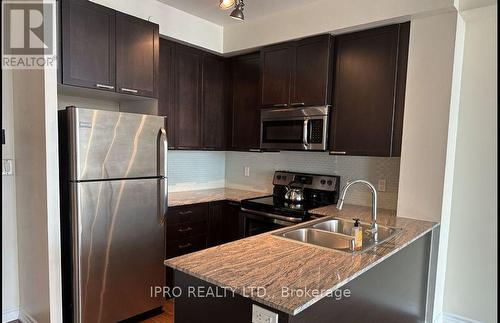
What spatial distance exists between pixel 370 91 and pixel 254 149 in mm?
1286

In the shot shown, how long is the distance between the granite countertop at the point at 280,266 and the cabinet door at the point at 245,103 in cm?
169

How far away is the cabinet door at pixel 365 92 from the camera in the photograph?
255 cm

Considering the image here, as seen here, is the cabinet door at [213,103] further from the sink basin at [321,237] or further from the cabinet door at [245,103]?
the sink basin at [321,237]

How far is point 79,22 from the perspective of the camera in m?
2.31

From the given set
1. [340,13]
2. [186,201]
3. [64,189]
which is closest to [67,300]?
[64,189]

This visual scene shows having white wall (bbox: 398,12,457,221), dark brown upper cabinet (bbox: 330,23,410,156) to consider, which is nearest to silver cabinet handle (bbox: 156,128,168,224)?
dark brown upper cabinet (bbox: 330,23,410,156)

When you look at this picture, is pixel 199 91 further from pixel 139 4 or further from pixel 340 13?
pixel 340 13

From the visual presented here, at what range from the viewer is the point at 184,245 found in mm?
3023

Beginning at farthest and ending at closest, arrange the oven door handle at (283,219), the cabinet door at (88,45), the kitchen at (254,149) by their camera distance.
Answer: the oven door handle at (283,219)
the cabinet door at (88,45)
the kitchen at (254,149)

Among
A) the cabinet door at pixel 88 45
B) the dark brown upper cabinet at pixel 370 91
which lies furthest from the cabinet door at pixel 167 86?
the dark brown upper cabinet at pixel 370 91

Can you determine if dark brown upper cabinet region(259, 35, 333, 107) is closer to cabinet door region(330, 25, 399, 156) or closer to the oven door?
cabinet door region(330, 25, 399, 156)

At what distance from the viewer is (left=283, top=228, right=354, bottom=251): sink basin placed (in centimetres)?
205

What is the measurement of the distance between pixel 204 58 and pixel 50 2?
158 centimetres

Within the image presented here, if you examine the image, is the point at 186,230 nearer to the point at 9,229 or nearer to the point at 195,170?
the point at 195,170
